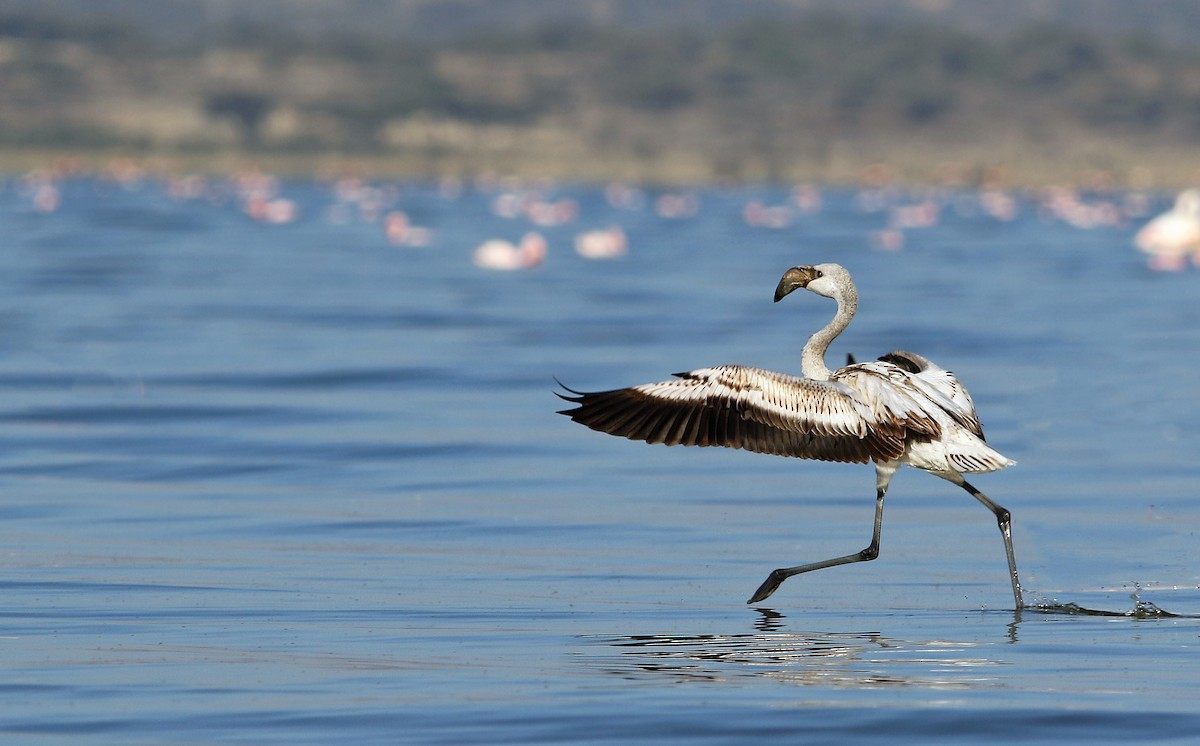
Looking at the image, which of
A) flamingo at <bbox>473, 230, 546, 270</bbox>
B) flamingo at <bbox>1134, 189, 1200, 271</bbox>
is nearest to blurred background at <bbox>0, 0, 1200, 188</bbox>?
flamingo at <bbox>1134, 189, 1200, 271</bbox>

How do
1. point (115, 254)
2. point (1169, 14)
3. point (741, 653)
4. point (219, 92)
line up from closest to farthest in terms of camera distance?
point (741, 653)
point (115, 254)
point (219, 92)
point (1169, 14)

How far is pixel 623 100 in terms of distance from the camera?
101250 mm

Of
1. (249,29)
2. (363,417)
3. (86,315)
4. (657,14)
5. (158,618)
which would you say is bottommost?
(158,618)

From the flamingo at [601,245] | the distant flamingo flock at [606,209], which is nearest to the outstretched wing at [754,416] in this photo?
the distant flamingo flock at [606,209]

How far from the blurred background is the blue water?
62.9m

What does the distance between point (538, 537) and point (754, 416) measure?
2.06 m

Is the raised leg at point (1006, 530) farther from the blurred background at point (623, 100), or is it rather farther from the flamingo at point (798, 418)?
the blurred background at point (623, 100)

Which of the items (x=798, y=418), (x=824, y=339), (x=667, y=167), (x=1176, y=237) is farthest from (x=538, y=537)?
(x=667, y=167)

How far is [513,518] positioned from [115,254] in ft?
71.4

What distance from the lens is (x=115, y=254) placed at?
101ft

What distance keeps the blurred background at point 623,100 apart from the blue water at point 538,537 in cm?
6293

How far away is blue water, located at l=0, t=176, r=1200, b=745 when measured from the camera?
20.6 feet

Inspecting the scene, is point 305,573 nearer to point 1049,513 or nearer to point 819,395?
point 819,395

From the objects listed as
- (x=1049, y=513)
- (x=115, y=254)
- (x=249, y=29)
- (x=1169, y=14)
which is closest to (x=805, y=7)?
(x=1169, y=14)
